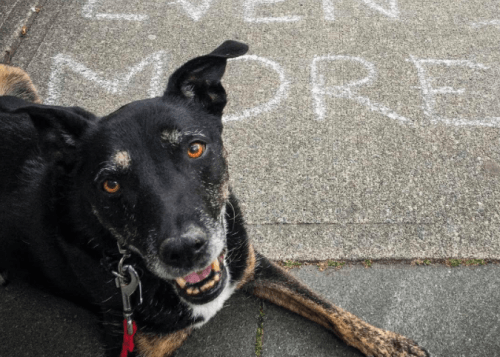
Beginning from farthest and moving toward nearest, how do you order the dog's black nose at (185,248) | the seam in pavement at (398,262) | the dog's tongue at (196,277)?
the seam in pavement at (398,262)
the dog's tongue at (196,277)
the dog's black nose at (185,248)

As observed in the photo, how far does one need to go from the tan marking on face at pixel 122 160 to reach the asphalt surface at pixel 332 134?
4.40ft

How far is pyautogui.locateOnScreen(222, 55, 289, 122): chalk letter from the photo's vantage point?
3.99 meters

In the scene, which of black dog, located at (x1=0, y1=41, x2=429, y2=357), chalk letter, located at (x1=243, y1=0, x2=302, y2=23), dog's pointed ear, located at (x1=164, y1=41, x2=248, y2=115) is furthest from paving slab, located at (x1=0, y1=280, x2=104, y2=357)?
chalk letter, located at (x1=243, y1=0, x2=302, y2=23)

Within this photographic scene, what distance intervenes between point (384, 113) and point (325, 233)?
1331 mm

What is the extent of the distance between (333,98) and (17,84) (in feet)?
9.16

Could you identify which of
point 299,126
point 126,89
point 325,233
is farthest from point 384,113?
point 126,89

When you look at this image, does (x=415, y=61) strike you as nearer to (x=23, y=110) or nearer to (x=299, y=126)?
(x=299, y=126)

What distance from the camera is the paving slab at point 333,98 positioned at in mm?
3303

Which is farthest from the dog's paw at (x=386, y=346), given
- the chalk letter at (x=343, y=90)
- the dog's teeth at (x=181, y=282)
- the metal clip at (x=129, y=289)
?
the chalk letter at (x=343, y=90)

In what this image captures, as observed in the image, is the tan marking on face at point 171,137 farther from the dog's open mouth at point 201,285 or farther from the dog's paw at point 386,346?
the dog's paw at point 386,346

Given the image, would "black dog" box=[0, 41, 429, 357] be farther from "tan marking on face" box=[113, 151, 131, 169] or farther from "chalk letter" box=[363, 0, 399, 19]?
"chalk letter" box=[363, 0, 399, 19]

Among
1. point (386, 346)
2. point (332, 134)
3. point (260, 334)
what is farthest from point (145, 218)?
point (332, 134)

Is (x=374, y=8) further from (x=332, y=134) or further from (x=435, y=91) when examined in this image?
(x=332, y=134)

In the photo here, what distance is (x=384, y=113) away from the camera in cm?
394
